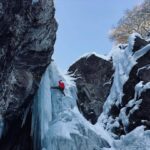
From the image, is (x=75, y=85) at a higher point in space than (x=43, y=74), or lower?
higher

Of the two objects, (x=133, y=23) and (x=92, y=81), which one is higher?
(x=133, y=23)

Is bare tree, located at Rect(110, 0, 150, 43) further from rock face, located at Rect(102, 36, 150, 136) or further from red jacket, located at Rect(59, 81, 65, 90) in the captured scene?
red jacket, located at Rect(59, 81, 65, 90)

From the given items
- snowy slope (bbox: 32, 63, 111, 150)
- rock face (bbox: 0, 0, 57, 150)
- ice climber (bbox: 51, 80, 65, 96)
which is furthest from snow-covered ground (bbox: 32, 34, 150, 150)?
rock face (bbox: 0, 0, 57, 150)

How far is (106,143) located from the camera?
10.6 metres

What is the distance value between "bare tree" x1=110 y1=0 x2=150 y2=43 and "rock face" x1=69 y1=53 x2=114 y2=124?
38.2ft

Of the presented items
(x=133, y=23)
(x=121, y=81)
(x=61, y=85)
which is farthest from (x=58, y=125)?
(x=133, y=23)

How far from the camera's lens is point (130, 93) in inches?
468

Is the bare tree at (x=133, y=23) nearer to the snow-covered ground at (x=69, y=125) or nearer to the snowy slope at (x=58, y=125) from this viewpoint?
the snow-covered ground at (x=69, y=125)

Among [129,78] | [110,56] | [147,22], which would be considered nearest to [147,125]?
[129,78]

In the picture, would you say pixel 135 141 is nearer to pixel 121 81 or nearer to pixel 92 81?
pixel 121 81

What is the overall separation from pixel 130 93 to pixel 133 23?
51.4 feet

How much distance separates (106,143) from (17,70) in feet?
11.2

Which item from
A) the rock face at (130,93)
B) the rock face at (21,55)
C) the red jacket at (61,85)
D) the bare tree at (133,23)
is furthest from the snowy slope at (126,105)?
the bare tree at (133,23)

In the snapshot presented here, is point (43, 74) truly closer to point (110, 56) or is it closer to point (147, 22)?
point (110, 56)
